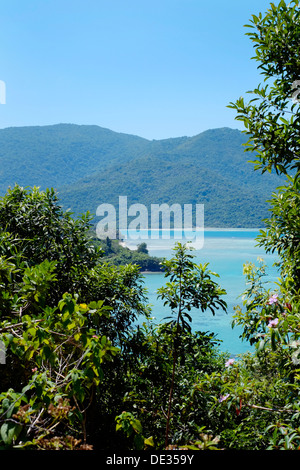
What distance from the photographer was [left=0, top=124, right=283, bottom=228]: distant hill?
6344 centimetres

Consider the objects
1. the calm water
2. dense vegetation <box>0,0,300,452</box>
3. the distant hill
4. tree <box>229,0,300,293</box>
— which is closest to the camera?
dense vegetation <box>0,0,300,452</box>

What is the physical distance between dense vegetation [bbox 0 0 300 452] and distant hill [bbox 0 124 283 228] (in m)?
49.7

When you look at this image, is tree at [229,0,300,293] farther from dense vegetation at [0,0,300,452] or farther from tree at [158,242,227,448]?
tree at [158,242,227,448]

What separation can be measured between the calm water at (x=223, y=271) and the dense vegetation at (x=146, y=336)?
2.37ft

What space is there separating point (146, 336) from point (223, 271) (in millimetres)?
35566

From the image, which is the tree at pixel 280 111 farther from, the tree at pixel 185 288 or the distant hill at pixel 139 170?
the distant hill at pixel 139 170

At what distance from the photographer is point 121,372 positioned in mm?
3117

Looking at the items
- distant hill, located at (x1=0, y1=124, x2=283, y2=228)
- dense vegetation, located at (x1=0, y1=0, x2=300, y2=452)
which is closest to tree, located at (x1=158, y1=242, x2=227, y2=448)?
dense vegetation, located at (x1=0, y1=0, x2=300, y2=452)

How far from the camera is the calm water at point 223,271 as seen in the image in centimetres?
2294

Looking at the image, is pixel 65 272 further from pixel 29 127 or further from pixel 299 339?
pixel 29 127

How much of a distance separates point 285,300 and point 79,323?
1082mm

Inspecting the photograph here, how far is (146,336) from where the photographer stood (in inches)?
125

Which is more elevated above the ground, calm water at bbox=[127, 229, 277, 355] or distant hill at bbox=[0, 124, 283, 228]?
distant hill at bbox=[0, 124, 283, 228]
